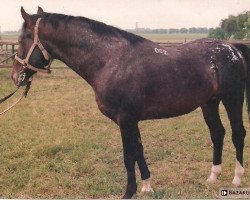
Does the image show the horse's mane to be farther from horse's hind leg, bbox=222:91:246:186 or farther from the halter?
horse's hind leg, bbox=222:91:246:186

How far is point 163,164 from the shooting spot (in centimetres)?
557

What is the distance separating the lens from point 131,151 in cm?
429

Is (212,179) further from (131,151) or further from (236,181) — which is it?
(131,151)

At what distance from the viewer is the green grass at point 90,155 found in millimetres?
4668

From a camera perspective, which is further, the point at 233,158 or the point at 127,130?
the point at 233,158

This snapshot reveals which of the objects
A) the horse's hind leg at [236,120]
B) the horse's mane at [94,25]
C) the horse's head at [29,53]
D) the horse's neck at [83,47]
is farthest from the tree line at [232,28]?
the horse's head at [29,53]

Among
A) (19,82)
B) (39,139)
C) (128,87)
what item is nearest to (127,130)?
(128,87)

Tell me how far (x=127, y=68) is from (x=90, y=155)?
7.69 feet

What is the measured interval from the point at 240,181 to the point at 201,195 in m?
0.72

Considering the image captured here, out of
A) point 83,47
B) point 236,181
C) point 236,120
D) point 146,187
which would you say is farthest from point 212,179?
point 83,47

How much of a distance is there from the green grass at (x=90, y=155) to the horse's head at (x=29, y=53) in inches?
60.6

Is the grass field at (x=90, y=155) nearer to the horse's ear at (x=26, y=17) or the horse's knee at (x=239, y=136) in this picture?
the horse's knee at (x=239, y=136)

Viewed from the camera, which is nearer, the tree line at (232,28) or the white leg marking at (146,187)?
the white leg marking at (146,187)

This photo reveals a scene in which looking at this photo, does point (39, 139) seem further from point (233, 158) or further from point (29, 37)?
point (233, 158)
